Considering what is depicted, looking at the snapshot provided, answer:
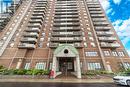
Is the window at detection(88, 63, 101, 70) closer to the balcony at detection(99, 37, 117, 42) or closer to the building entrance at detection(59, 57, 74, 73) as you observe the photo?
the building entrance at detection(59, 57, 74, 73)

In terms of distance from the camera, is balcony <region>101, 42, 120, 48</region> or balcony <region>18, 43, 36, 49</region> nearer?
balcony <region>18, 43, 36, 49</region>

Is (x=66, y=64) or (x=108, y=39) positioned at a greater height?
(x=108, y=39)

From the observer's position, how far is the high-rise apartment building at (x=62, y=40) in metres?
39.9

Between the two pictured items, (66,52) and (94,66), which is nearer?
(66,52)

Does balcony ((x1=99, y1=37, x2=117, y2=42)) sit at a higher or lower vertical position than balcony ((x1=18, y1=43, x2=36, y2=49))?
higher

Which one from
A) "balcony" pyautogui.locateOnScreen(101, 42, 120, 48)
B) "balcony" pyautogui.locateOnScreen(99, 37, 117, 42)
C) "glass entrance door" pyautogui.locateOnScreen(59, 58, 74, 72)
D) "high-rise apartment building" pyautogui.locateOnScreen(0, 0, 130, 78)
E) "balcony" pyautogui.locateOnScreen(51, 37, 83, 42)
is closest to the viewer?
"high-rise apartment building" pyautogui.locateOnScreen(0, 0, 130, 78)

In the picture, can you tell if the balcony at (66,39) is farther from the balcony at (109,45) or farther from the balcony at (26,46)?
the balcony at (109,45)

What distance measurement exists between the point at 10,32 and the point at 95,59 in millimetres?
31681

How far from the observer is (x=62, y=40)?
153ft

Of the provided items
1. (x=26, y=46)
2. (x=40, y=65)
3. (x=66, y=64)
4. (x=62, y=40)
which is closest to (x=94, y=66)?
(x=66, y=64)

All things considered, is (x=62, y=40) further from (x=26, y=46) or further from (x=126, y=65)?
(x=126, y=65)

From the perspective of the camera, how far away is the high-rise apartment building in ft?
131

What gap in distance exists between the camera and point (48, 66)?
40312 mm

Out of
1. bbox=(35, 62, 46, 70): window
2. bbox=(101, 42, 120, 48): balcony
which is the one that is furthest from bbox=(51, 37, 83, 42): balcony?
bbox=(35, 62, 46, 70): window
